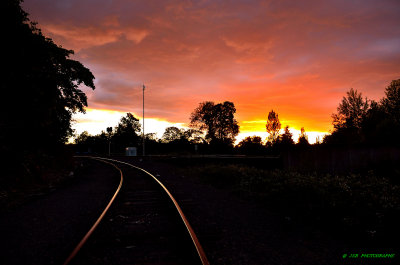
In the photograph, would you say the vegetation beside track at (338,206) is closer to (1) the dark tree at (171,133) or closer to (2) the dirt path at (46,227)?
(2) the dirt path at (46,227)

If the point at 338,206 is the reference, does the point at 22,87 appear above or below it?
above

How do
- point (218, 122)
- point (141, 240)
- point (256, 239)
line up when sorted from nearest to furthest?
point (141, 240), point (256, 239), point (218, 122)

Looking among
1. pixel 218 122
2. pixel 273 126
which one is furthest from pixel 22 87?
pixel 273 126

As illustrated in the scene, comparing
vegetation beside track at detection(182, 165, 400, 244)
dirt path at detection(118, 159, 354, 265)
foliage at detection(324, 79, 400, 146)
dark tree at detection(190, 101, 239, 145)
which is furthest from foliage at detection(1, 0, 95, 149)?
dark tree at detection(190, 101, 239, 145)

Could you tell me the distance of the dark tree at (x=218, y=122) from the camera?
239ft

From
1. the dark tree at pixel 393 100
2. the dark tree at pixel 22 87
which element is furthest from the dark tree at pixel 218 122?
the dark tree at pixel 22 87

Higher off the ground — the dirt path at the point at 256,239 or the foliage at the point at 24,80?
the foliage at the point at 24,80

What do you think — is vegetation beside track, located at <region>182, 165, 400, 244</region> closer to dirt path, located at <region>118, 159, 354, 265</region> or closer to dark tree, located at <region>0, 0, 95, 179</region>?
dirt path, located at <region>118, 159, 354, 265</region>

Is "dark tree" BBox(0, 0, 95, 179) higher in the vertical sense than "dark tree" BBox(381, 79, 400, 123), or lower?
lower

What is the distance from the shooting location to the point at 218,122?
72.9m

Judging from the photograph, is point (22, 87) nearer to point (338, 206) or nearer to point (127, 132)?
point (338, 206)

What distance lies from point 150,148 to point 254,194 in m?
60.7

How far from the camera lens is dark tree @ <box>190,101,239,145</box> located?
72812mm

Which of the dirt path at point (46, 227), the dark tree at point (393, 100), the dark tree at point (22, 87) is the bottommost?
the dirt path at point (46, 227)
